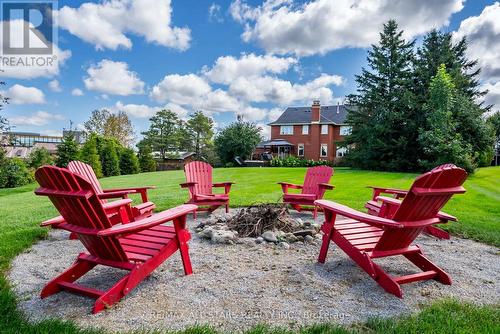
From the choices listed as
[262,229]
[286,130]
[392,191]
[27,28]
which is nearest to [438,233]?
[392,191]

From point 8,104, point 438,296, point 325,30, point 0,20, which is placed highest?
point 325,30

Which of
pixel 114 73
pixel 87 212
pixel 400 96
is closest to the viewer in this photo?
pixel 87 212

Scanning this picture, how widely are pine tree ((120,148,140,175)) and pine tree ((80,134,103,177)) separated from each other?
135 inches

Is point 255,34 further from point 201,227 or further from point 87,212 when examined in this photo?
point 87,212

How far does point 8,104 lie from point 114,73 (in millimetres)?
5350

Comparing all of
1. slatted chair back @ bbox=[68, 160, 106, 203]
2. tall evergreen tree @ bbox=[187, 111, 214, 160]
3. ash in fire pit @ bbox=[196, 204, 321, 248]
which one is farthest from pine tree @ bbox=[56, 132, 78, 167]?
tall evergreen tree @ bbox=[187, 111, 214, 160]

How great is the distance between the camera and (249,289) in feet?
8.26

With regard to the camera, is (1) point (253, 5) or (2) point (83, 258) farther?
(1) point (253, 5)

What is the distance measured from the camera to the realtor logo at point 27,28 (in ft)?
26.0

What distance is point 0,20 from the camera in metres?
8.12

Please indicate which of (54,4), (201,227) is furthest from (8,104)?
(201,227)

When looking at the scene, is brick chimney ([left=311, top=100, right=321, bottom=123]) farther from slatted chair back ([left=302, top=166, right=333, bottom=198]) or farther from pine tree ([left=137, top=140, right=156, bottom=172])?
slatted chair back ([left=302, top=166, right=333, bottom=198])

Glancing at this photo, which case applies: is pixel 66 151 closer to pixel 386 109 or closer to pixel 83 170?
pixel 83 170

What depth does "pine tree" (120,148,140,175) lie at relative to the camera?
22.3 metres
